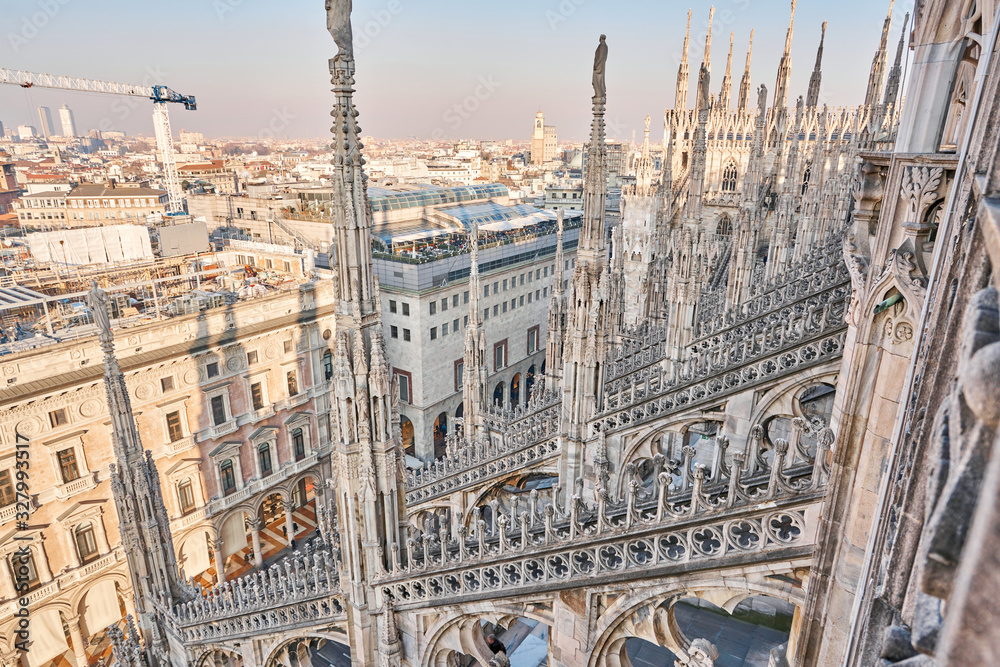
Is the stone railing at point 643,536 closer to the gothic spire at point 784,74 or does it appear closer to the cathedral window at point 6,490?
the cathedral window at point 6,490

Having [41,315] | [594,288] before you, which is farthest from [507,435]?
[41,315]

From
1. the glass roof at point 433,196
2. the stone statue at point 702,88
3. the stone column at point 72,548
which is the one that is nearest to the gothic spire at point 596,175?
the stone statue at point 702,88

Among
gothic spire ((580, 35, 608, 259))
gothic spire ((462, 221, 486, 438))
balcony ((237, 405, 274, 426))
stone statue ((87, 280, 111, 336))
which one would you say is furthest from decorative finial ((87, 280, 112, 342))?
balcony ((237, 405, 274, 426))

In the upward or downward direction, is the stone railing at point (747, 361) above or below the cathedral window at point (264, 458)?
above

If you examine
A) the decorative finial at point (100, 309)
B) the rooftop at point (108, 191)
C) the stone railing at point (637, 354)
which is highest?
the decorative finial at point (100, 309)

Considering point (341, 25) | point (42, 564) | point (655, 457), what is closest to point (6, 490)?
point (42, 564)

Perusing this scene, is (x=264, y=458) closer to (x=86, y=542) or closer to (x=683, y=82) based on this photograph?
(x=86, y=542)
